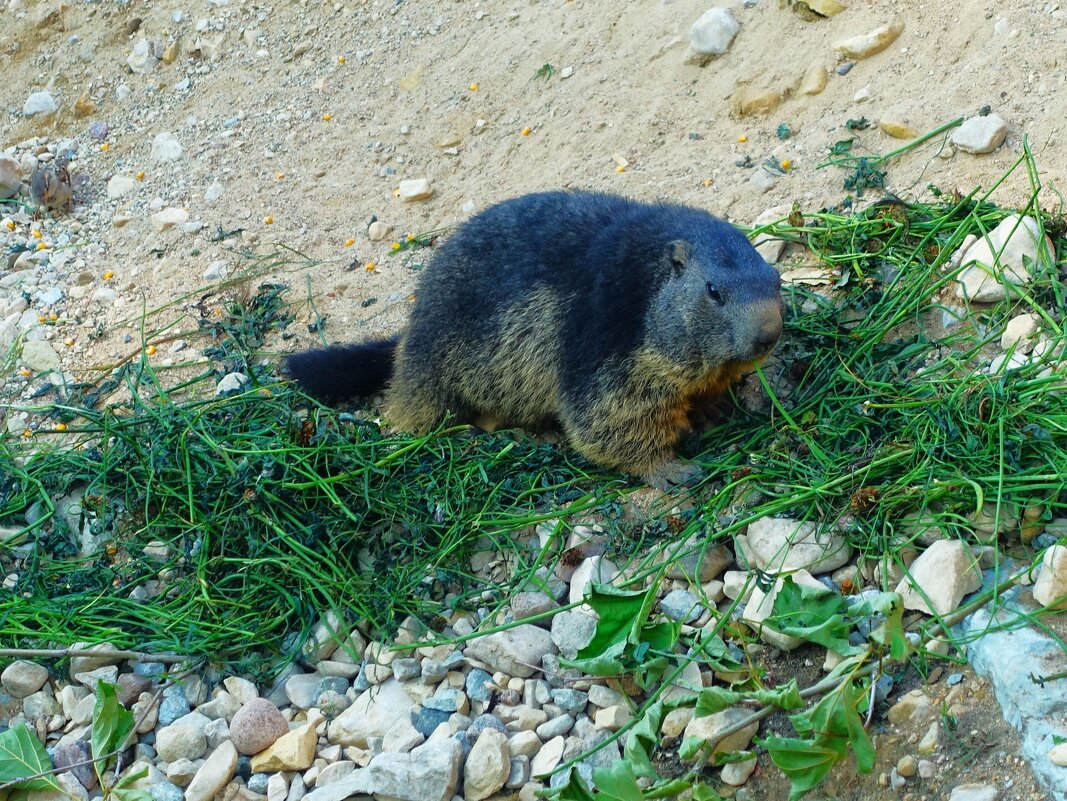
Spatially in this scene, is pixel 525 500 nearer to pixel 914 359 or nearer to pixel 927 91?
pixel 914 359

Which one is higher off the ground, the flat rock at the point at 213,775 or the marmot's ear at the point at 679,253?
the marmot's ear at the point at 679,253

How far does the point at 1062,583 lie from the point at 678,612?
1.61 m

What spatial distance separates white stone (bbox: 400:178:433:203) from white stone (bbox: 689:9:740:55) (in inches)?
97.4

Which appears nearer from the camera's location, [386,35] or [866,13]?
[866,13]

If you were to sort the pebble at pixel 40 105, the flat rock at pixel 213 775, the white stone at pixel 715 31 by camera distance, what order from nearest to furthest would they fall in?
the flat rock at pixel 213 775
the white stone at pixel 715 31
the pebble at pixel 40 105

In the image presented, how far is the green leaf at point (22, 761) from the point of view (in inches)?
181

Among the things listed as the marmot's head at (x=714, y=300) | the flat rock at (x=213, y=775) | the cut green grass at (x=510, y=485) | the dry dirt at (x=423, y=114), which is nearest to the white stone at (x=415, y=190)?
the dry dirt at (x=423, y=114)

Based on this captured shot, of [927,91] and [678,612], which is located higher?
[927,91]

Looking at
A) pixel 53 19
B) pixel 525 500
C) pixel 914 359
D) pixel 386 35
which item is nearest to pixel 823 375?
pixel 914 359

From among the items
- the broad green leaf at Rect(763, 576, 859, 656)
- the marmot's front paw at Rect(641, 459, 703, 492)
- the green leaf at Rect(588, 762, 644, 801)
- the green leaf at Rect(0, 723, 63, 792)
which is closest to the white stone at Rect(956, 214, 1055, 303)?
the marmot's front paw at Rect(641, 459, 703, 492)

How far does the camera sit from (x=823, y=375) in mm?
5879

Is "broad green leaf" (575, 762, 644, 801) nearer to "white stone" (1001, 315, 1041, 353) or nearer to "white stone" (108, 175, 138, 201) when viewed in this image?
"white stone" (1001, 315, 1041, 353)

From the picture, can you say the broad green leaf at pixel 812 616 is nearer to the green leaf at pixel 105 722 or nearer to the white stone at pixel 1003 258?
the white stone at pixel 1003 258

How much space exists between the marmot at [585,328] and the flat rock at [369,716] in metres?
1.81
